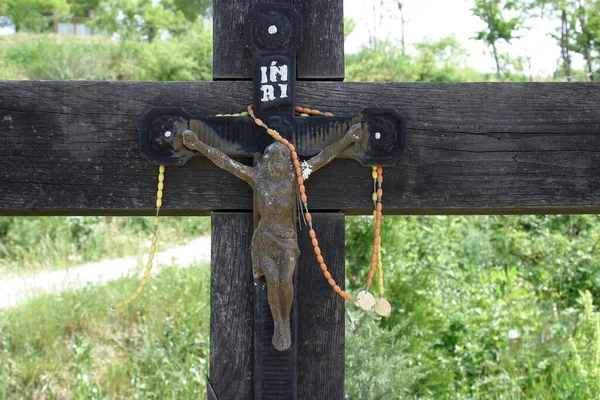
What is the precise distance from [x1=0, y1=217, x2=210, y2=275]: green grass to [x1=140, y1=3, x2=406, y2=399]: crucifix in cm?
367

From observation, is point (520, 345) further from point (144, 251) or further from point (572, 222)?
point (144, 251)

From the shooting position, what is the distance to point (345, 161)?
134cm

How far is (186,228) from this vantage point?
223 inches

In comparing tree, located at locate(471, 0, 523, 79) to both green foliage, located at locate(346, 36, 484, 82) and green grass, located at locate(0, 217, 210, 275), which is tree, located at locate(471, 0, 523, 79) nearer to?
green foliage, located at locate(346, 36, 484, 82)

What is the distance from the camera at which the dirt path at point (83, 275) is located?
3934 millimetres

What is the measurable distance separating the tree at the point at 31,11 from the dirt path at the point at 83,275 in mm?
6020

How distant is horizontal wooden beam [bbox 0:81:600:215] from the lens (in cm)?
134

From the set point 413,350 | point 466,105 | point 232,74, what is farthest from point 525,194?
point 413,350

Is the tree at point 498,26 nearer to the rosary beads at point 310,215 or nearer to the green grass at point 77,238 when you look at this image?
the green grass at point 77,238

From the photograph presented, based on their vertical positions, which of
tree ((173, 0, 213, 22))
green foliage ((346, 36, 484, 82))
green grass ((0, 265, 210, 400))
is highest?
tree ((173, 0, 213, 22))

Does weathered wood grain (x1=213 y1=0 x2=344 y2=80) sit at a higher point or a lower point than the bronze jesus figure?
higher

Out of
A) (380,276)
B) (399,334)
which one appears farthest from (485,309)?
(380,276)

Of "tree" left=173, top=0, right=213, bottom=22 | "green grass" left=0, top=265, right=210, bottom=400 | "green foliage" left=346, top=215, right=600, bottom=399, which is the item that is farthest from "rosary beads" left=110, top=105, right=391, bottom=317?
"tree" left=173, top=0, right=213, bottom=22

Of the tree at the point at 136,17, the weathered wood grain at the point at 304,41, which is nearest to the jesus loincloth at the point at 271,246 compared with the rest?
the weathered wood grain at the point at 304,41
